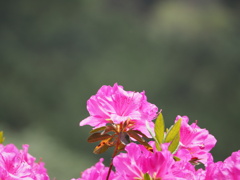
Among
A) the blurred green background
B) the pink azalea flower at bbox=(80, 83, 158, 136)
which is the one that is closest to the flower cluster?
the pink azalea flower at bbox=(80, 83, 158, 136)

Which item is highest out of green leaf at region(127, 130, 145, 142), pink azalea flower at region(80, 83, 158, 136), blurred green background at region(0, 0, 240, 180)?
blurred green background at region(0, 0, 240, 180)

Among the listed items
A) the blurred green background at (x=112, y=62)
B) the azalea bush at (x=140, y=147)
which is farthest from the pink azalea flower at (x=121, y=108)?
the blurred green background at (x=112, y=62)

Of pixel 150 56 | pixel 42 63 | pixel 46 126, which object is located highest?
pixel 150 56

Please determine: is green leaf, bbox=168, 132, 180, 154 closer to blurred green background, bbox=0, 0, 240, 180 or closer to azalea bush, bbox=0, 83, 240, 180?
azalea bush, bbox=0, 83, 240, 180

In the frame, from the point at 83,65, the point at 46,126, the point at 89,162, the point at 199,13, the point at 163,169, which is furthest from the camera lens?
the point at 199,13

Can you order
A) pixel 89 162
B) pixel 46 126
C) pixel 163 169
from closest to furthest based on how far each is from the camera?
pixel 163 169
pixel 89 162
pixel 46 126

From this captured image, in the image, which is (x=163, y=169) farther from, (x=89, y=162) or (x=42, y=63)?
(x=42, y=63)

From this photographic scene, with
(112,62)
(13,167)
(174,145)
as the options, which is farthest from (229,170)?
(112,62)

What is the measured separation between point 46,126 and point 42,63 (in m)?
0.78

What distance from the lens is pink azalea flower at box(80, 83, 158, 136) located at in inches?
20.5

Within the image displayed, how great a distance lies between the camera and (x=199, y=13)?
19.1 feet

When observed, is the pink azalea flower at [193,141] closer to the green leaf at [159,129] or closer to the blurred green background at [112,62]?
the green leaf at [159,129]

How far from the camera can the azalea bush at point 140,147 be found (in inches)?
18.4

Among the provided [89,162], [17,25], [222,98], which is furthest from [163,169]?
[17,25]
